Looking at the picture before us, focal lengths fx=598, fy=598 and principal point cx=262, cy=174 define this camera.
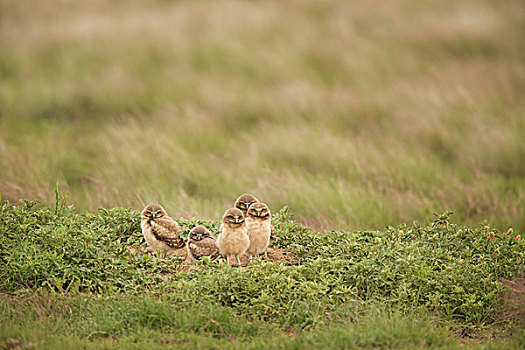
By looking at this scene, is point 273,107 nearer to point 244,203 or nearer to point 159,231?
point 244,203

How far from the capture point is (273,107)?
11.6 m

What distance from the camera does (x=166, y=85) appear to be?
41.5 ft

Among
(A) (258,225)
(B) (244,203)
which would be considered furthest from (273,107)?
(A) (258,225)

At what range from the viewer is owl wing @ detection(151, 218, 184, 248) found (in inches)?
235

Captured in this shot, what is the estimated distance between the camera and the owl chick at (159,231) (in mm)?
5980

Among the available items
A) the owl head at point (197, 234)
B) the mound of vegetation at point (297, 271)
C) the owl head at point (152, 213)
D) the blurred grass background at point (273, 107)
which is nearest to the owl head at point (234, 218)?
the owl head at point (197, 234)

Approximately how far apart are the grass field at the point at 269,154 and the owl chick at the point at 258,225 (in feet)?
1.19

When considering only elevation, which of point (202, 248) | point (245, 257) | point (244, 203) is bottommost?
point (245, 257)

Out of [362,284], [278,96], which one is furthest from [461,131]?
[362,284]

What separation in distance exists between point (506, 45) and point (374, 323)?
404 inches

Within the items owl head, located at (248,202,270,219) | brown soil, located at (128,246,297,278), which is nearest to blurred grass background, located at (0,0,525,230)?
brown soil, located at (128,246,297,278)

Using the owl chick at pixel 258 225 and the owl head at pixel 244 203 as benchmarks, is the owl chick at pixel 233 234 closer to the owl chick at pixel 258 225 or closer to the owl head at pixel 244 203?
the owl chick at pixel 258 225

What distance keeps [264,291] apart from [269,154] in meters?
4.58

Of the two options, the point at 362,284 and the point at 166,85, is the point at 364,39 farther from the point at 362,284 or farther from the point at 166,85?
the point at 362,284
